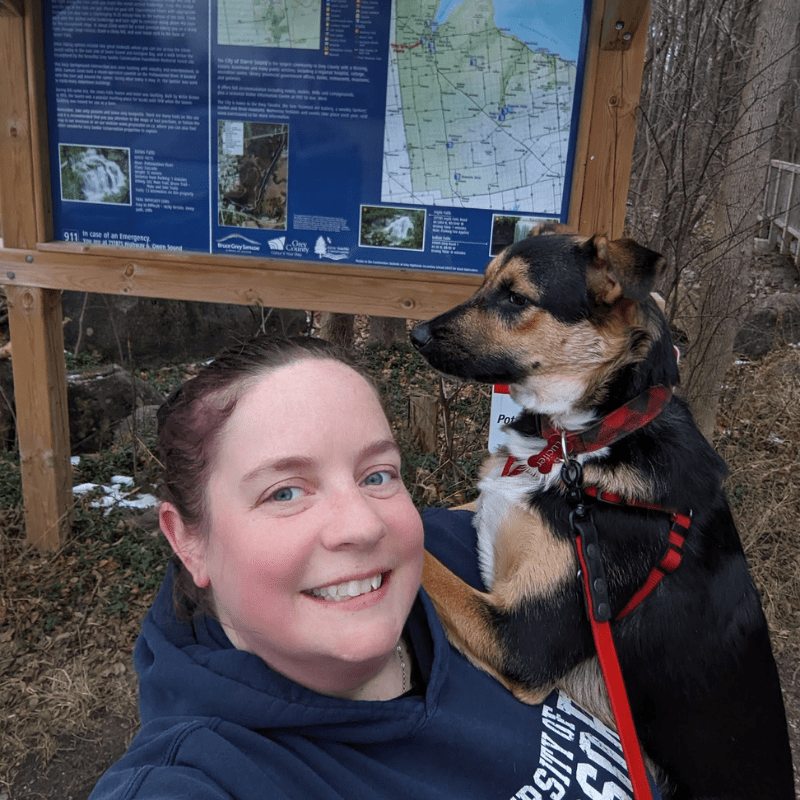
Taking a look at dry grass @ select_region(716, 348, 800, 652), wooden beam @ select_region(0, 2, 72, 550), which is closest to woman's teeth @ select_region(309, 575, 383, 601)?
wooden beam @ select_region(0, 2, 72, 550)

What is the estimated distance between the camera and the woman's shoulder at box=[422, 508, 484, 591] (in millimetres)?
2277

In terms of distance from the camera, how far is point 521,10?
321cm

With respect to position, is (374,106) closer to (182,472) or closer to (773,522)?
(182,472)

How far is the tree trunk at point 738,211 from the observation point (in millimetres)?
4621

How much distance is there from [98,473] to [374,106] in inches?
129

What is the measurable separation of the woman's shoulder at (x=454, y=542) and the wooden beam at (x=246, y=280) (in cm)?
139

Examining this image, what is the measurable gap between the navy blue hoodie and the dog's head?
1.21m

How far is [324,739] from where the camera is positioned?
1.30m

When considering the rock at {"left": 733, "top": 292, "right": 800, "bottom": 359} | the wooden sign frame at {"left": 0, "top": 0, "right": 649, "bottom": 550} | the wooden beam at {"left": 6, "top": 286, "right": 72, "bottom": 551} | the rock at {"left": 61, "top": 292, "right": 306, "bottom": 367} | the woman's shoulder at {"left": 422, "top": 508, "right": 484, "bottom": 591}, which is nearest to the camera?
the woman's shoulder at {"left": 422, "top": 508, "right": 484, "bottom": 591}

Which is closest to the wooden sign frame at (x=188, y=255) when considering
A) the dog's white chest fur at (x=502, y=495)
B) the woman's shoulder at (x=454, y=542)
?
the dog's white chest fur at (x=502, y=495)

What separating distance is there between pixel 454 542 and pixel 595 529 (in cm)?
47

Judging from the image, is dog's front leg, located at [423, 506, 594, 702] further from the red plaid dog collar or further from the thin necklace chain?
the thin necklace chain

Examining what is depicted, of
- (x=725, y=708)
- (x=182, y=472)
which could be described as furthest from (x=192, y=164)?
(x=725, y=708)

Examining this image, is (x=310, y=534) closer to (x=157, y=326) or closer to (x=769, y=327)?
(x=157, y=326)
